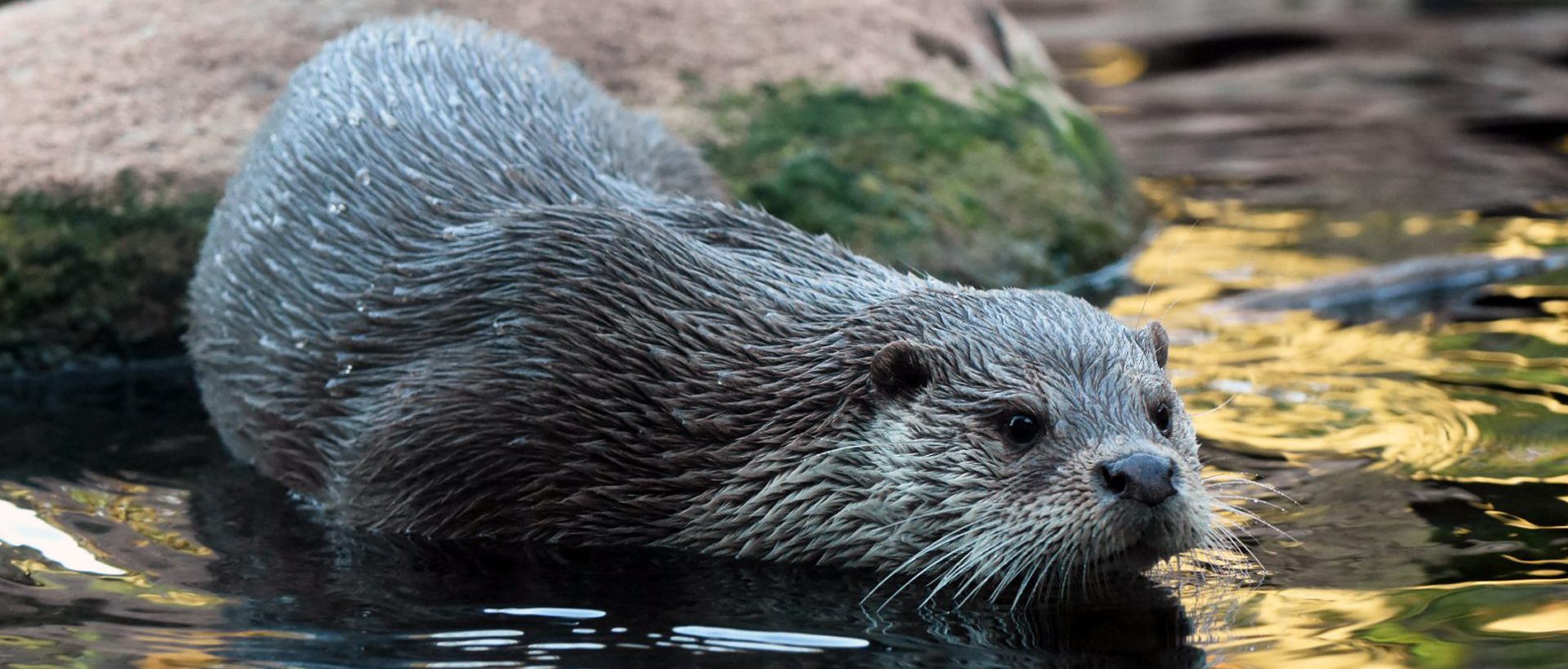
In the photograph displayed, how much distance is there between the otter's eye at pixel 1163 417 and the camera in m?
4.97

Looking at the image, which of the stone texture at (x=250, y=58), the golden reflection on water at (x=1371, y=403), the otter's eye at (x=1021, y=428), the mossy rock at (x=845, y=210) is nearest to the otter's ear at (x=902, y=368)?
the otter's eye at (x=1021, y=428)

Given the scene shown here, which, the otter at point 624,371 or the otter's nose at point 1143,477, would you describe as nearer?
the otter's nose at point 1143,477

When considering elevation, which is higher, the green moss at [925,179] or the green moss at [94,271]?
the green moss at [925,179]

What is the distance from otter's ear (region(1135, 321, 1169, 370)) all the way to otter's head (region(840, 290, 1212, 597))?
0.4 inches

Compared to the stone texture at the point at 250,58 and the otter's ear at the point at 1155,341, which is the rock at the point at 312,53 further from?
the otter's ear at the point at 1155,341

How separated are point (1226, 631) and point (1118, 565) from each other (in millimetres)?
337

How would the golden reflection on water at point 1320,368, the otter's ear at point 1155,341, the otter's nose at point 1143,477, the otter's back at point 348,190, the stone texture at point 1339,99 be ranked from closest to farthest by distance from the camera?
the otter's nose at point 1143,477 → the otter's ear at point 1155,341 → the otter's back at point 348,190 → the golden reflection on water at point 1320,368 → the stone texture at point 1339,99

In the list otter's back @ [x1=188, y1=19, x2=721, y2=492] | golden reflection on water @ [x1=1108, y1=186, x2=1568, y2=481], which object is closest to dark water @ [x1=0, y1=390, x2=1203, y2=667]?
otter's back @ [x1=188, y1=19, x2=721, y2=492]

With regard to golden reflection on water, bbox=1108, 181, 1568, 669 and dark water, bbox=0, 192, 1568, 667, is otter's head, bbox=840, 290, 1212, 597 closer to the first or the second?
dark water, bbox=0, 192, 1568, 667

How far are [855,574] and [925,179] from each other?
3.84 m

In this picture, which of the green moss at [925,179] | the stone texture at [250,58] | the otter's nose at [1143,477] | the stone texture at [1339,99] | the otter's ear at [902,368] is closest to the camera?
the otter's nose at [1143,477]

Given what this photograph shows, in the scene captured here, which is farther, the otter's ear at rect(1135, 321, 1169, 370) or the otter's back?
the otter's back

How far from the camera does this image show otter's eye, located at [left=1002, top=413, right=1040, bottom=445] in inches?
192

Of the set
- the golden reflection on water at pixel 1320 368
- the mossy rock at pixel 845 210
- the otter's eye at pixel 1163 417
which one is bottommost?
the otter's eye at pixel 1163 417
